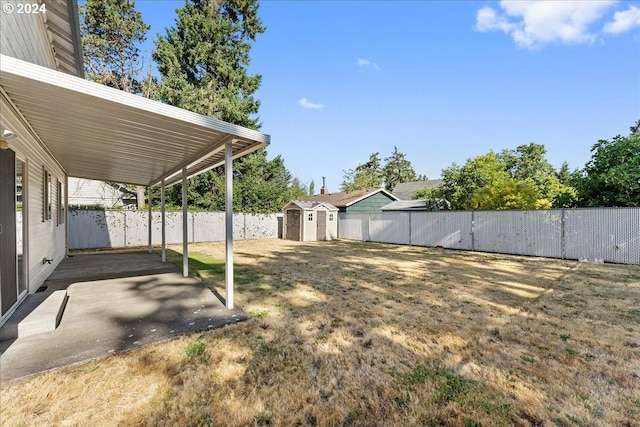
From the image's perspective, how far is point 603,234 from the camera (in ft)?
29.2

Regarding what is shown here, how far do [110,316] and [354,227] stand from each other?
1408cm

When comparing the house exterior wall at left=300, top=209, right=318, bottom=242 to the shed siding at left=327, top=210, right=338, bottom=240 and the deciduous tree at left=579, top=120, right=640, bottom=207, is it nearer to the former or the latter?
the shed siding at left=327, top=210, right=338, bottom=240

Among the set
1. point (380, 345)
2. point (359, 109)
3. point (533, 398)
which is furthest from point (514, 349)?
point (359, 109)

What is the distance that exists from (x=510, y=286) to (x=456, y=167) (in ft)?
40.2

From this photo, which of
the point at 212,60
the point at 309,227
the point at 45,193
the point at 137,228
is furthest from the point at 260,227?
the point at 45,193

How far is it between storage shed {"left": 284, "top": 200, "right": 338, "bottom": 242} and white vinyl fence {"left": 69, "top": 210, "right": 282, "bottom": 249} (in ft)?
6.85

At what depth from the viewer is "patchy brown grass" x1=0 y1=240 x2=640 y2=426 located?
2.01 m

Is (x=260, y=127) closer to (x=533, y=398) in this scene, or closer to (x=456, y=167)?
(x=456, y=167)

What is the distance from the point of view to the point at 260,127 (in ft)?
64.4

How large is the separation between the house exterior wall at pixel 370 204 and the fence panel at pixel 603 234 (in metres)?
12.4

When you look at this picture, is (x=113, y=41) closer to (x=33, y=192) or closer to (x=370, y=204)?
(x=33, y=192)

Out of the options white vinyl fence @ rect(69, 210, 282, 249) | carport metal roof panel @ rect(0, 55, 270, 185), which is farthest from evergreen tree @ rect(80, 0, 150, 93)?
carport metal roof panel @ rect(0, 55, 270, 185)

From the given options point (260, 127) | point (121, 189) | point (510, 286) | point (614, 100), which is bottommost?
point (510, 286)

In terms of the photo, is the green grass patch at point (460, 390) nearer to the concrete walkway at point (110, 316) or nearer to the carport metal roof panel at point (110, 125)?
the concrete walkway at point (110, 316)
